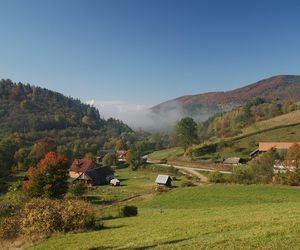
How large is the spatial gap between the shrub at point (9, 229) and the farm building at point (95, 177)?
66.7 metres

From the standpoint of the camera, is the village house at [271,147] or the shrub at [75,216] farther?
the village house at [271,147]

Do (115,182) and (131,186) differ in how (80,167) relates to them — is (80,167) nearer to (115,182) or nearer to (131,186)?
(115,182)

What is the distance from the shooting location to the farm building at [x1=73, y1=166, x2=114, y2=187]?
9488 centimetres

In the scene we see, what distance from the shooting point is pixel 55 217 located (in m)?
26.6

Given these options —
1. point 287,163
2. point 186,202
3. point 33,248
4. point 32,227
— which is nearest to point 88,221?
point 32,227

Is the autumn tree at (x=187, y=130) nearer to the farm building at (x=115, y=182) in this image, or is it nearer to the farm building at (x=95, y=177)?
the farm building at (x=95, y=177)

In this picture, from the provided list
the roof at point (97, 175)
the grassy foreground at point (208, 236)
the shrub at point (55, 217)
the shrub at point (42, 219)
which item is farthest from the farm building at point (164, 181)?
the grassy foreground at point (208, 236)

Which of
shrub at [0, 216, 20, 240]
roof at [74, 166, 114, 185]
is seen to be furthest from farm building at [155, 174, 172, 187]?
shrub at [0, 216, 20, 240]

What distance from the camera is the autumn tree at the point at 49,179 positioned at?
62906 millimetres

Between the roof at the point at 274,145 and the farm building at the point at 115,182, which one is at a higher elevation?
the roof at the point at 274,145

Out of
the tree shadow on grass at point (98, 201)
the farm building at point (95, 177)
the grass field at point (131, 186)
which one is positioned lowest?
the grass field at point (131, 186)

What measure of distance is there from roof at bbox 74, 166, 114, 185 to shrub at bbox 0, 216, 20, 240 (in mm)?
68584

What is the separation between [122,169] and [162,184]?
48.6 metres

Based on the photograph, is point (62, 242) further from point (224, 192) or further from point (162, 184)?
point (162, 184)
